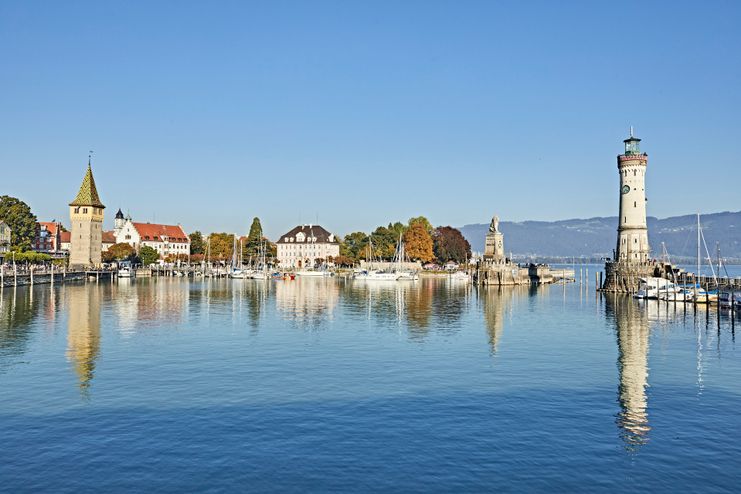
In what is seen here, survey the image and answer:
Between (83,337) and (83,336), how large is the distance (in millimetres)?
547

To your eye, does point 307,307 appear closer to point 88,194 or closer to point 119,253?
point 88,194

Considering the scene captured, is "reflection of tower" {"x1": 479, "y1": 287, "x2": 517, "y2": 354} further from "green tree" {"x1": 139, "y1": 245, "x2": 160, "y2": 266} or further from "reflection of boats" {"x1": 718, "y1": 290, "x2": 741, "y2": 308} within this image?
"green tree" {"x1": 139, "y1": 245, "x2": 160, "y2": 266}

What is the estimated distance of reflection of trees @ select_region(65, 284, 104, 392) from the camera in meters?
33.5

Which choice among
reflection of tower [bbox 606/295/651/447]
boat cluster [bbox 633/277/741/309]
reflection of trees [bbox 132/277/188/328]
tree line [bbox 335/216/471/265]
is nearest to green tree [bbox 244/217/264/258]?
tree line [bbox 335/216/471/265]

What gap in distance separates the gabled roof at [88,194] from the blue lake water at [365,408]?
8929 cm

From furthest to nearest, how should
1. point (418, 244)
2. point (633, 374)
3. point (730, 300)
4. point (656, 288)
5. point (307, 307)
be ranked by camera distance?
point (418, 244), point (656, 288), point (307, 307), point (730, 300), point (633, 374)

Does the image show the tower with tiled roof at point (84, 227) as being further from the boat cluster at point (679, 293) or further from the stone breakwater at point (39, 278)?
the boat cluster at point (679, 293)

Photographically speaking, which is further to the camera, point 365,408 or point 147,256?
point 147,256

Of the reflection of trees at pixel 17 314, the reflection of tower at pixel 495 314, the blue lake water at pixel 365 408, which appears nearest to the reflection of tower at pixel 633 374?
the blue lake water at pixel 365 408

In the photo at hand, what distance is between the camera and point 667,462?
816 inches

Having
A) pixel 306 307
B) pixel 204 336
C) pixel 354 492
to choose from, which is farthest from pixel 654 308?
pixel 354 492

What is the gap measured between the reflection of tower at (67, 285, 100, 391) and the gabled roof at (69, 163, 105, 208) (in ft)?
218

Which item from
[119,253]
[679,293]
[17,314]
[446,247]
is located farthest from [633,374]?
[446,247]

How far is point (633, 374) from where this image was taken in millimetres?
34375
